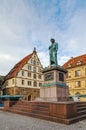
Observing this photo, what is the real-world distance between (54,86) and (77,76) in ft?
92.6

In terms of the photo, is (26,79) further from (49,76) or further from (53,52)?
(49,76)

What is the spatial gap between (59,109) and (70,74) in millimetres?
34862

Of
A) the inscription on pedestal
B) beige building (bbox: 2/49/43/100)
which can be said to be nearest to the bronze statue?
the inscription on pedestal

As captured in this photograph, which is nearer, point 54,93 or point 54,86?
point 54,93

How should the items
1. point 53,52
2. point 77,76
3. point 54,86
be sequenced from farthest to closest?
point 77,76
point 53,52
point 54,86

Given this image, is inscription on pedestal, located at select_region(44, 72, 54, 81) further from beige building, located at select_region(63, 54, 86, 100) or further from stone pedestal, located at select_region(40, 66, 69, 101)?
beige building, located at select_region(63, 54, 86, 100)

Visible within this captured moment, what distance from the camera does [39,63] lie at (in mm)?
45594

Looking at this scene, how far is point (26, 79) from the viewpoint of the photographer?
41469 millimetres

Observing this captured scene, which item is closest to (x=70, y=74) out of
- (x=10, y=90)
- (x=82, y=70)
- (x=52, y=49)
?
(x=82, y=70)

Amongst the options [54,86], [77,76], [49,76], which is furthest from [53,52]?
[77,76]

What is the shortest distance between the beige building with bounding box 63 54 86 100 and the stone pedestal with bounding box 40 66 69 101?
25001 millimetres

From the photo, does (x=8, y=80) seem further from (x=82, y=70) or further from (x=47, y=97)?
(x=47, y=97)

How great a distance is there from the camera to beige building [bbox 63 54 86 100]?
Result: 40.8 meters

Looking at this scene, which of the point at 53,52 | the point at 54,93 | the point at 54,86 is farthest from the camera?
the point at 53,52
